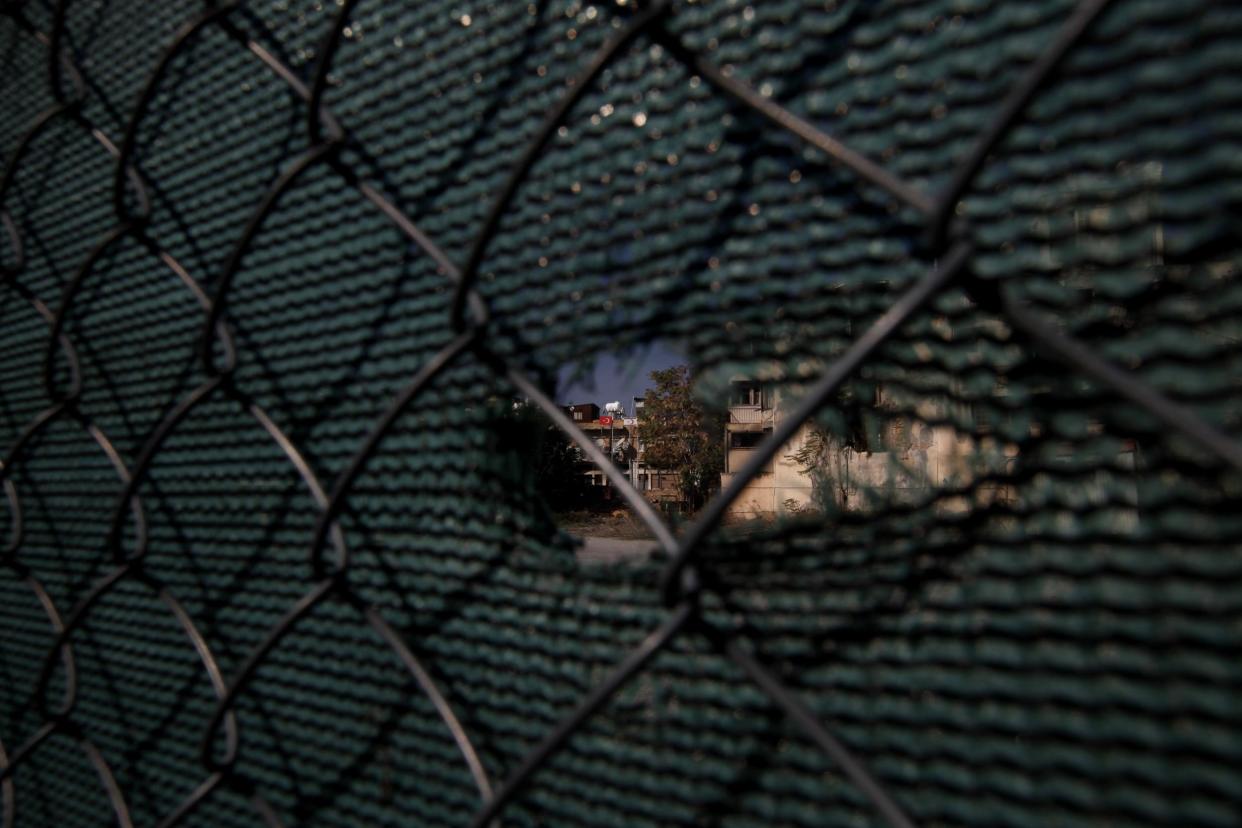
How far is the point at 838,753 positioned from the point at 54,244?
2.52ft

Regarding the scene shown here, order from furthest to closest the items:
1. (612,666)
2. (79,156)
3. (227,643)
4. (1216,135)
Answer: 1. (79,156)
2. (227,643)
3. (612,666)
4. (1216,135)

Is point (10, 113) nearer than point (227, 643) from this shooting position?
No

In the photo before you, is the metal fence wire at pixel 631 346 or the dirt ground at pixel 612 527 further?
the dirt ground at pixel 612 527

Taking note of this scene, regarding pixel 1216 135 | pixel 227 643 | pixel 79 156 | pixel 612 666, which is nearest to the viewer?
pixel 1216 135

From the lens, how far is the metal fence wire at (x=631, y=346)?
255 millimetres

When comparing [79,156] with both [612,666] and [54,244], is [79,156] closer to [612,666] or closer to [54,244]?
[54,244]

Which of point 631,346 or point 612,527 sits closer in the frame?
point 631,346

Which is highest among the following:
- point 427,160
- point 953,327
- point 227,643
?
point 427,160

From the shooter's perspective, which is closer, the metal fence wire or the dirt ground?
the metal fence wire

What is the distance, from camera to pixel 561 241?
389 mm

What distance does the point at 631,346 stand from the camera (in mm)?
372

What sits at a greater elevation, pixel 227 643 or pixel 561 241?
pixel 561 241

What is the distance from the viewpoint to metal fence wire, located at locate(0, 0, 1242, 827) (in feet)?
0.84

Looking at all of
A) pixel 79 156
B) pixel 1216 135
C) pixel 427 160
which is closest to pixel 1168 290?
pixel 1216 135
